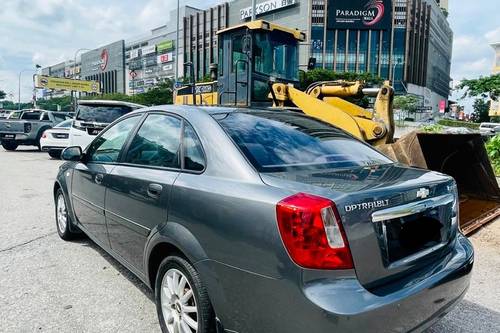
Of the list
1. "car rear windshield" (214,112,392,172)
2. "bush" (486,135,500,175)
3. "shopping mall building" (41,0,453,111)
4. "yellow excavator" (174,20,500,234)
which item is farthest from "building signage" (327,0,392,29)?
"car rear windshield" (214,112,392,172)

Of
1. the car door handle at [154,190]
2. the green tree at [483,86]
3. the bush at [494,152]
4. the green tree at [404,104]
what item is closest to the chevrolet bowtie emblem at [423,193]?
the car door handle at [154,190]

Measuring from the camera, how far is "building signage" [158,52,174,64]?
314ft

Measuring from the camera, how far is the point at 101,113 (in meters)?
11.1

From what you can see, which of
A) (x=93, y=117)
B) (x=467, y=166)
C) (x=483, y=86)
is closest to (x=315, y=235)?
(x=467, y=166)

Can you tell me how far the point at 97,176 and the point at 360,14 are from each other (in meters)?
75.2

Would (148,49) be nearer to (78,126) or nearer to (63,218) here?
(78,126)

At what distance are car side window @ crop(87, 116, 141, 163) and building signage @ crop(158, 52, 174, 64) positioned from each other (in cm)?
9600

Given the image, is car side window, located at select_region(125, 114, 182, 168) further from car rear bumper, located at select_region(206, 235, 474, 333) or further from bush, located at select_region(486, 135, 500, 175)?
bush, located at select_region(486, 135, 500, 175)

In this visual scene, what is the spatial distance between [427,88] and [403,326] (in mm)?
96113

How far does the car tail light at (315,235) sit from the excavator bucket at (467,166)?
3.50 m

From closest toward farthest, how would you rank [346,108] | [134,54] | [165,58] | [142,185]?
1. [142,185]
2. [346,108]
3. [165,58]
4. [134,54]

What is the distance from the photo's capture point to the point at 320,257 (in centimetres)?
188

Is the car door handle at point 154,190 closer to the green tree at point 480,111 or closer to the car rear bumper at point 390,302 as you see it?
the car rear bumper at point 390,302

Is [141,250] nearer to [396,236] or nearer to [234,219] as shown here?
[234,219]
